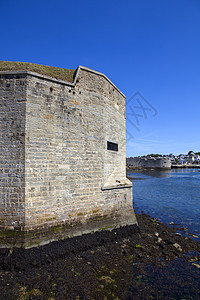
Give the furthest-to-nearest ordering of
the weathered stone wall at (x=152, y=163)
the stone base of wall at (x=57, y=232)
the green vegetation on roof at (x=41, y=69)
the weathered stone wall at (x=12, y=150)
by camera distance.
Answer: the weathered stone wall at (x=152, y=163) → the green vegetation on roof at (x=41, y=69) → the weathered stone wall at (x=12, y=150) → the stone base of wall at (x=57, y=232)

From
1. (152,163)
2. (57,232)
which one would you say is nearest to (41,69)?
(57,232)

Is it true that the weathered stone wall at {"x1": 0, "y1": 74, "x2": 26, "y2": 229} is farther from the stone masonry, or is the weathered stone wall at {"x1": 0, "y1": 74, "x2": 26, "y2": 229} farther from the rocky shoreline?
the rocky shoreline

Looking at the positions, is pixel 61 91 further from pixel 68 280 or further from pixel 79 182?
pixel 68 280

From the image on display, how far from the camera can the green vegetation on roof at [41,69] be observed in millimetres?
7902

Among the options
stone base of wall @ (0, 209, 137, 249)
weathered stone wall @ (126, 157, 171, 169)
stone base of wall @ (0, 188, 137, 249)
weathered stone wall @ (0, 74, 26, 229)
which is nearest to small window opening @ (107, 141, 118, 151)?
stone base of wall @ (0, 188, 137, 249)

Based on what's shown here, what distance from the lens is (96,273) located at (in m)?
6.08

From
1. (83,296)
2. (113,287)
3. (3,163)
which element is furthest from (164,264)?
(3,163)

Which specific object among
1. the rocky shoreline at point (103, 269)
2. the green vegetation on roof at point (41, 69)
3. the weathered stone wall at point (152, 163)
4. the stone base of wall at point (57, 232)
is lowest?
Answer: the rocky shoreline at point (103, 269)

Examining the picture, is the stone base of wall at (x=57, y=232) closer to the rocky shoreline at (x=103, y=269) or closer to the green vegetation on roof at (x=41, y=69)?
the rocky shoreline at (x=103, y=269)

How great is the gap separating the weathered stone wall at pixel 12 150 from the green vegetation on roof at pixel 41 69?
3.07ft

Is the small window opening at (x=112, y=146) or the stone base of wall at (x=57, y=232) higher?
the small window opening at (x=112, y=146)

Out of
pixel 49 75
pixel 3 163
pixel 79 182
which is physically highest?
pixel 49 75

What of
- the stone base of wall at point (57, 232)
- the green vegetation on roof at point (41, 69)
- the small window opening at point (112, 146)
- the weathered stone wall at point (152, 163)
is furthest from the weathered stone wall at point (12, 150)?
the weathered stone wall at point (152, 163)

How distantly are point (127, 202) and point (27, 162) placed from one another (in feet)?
18.9
